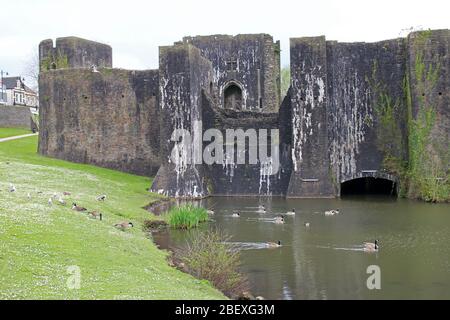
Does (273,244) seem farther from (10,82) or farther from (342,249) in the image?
(10,82)

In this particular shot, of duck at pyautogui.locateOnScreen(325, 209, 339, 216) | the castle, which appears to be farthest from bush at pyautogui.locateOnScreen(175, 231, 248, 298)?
the castle

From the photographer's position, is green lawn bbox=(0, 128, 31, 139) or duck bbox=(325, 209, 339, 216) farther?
green lawn bbox=(0, 128, 31, 139)

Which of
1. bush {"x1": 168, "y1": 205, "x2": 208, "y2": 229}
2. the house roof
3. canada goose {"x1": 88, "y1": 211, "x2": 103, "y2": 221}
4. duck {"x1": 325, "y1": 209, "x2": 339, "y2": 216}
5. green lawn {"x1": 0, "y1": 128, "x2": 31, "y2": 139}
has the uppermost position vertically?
the house roof

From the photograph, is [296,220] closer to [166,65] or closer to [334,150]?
[334,150]

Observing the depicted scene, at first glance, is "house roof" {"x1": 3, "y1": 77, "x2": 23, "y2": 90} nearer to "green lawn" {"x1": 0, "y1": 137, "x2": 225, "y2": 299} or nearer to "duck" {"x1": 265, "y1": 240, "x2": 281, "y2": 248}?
"green lawn" {"x1": 0, "y1": 137, "x2": 225, "y2": 299}

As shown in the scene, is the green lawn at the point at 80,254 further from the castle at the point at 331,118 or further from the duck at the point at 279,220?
the castle at the point at 331,118

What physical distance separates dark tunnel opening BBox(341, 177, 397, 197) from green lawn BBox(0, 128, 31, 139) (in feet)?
84.9

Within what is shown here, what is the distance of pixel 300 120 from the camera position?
30594mm

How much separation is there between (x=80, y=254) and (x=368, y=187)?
2315 centimetres

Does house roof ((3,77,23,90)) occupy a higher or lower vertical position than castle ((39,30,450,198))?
higher

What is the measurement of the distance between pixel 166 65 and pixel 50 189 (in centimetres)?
945

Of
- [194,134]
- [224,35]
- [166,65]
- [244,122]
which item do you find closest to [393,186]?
[244,122]

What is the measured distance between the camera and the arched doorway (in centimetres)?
4110

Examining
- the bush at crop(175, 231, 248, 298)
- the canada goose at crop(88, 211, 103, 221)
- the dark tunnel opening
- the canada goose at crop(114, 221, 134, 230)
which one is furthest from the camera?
the dark tunnel opening
